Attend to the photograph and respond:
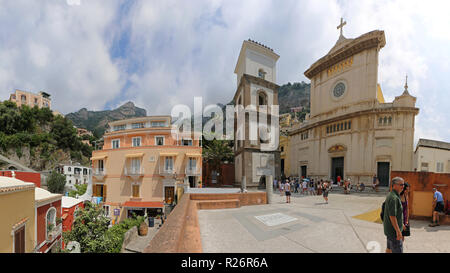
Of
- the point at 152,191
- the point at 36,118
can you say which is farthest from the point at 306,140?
the point at 36,118

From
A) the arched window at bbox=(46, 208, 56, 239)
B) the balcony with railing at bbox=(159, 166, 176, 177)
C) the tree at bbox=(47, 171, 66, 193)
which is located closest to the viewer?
the arched window at bbox=(46, 208, 56, 239)

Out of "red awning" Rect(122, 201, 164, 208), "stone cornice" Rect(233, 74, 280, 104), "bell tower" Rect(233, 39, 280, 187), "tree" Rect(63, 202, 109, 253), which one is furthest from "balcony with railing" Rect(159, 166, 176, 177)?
"stone cornice" Rect(233, 74, 280, 104)

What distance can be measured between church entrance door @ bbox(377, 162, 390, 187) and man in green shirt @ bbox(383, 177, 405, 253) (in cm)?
1917

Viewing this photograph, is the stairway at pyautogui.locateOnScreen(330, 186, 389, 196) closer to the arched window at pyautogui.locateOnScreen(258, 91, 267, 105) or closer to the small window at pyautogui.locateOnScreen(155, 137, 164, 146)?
the arched window at pyautogui.locateOnScreen(258, 91, 267, 105)

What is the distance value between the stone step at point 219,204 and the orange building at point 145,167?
37.5 ft

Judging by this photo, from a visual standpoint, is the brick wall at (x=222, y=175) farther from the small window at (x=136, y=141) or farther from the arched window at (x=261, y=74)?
the arched window at (x=261, y=74)

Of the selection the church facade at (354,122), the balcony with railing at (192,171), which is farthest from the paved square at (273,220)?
the church facade at (354,122)

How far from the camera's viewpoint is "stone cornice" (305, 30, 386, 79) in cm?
1912

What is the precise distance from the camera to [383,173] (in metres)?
17.7

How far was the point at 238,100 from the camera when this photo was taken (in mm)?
23703

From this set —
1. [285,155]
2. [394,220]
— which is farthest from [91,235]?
[285,155]

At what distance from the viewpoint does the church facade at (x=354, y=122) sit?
17.4 meters
